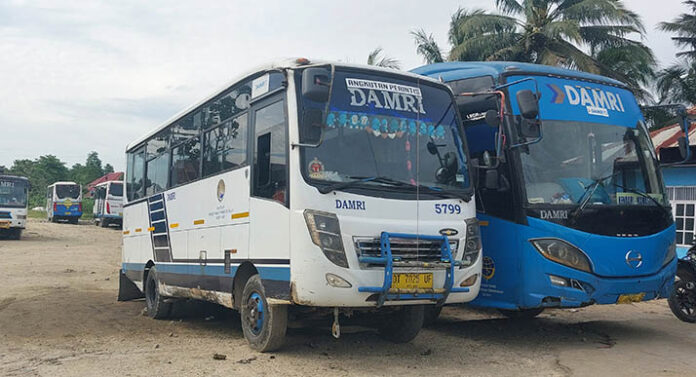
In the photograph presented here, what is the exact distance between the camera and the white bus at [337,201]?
6461mm

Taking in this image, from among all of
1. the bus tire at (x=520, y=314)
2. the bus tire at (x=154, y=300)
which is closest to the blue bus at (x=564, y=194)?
the bus tire at (x=520, y=314)

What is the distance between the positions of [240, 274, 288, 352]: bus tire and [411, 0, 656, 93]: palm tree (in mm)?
19803

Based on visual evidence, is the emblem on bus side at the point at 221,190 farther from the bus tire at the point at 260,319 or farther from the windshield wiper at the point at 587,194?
the windshield wiper at the point at 587,194

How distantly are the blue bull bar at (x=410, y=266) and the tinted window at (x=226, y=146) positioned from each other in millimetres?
2017

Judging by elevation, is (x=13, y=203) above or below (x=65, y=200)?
below

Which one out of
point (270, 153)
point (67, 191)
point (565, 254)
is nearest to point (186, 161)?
point (270, 153)

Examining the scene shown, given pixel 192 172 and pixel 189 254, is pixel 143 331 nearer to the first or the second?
pixel 189 254

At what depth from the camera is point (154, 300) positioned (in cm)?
1062

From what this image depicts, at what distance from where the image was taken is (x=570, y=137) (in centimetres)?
811

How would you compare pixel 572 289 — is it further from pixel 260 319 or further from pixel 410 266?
pixel 260 319

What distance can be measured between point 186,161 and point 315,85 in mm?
3831

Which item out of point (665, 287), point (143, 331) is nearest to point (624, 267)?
point (665, 287)

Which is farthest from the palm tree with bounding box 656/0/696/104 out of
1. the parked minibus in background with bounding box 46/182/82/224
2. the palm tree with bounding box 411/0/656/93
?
the parked minibus in background with bounding box 46/182/82/224

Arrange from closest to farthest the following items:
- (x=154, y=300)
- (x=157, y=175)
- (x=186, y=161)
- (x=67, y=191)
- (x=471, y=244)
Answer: (x=471, y=244), (x=186, y=161), (x=154, y=300), (x=157, y=175), (x=67, y=191)
